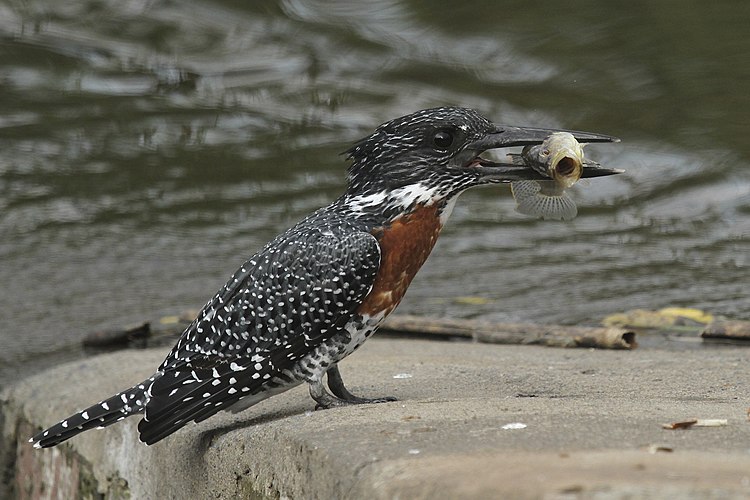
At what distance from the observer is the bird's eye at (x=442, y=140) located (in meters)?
3.75

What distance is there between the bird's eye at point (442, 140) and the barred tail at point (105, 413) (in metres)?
1.07

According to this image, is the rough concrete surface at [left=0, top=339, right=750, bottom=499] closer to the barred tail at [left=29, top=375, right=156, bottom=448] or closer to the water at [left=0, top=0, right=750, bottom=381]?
the barred tail at [left=29, top=375, right=156, bottom=448]

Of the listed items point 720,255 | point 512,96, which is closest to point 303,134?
point 512,96

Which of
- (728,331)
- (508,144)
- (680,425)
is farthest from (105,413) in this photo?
(728,331)

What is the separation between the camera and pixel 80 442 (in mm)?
4457

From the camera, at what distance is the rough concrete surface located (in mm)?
2549

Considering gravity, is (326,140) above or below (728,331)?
above

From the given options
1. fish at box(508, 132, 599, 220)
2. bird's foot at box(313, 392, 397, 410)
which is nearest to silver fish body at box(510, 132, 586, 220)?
fish at box(508, 132, 599, 220)

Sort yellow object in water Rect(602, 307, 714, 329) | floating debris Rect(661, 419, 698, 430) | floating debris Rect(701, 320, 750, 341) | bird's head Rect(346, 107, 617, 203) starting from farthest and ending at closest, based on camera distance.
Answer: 1. yellow object in water Rect(602, 307, 714, 329)
2. floating debris Rect(701, 320, 750, 341)
3. bird's head Rect(346, 107, 617, 203)
4. floating debris Rect(661, 419, 698, 430)

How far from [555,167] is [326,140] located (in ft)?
18.0

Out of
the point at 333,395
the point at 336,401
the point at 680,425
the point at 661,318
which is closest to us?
the point at 680,425

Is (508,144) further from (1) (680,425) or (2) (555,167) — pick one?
(1) (680,425)

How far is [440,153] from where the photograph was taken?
374 cm

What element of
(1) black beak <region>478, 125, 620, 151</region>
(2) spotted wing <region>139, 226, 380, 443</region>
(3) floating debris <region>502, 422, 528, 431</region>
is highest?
(1) black beak <region>478, 125, 620, 151</region>
